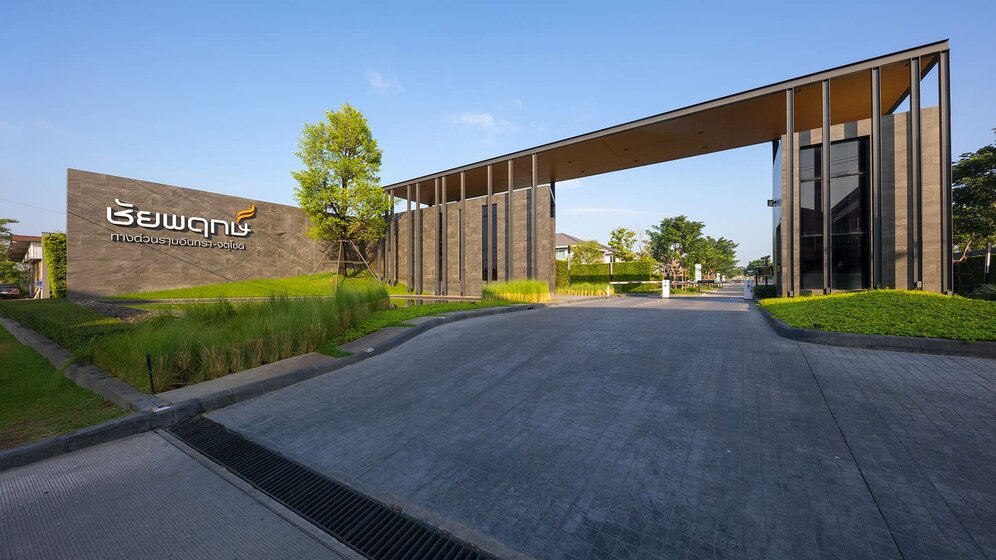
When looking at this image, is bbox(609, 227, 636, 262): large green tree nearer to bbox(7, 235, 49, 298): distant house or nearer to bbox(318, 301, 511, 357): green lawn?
bbox(318, 301, 511, 357): green lawn

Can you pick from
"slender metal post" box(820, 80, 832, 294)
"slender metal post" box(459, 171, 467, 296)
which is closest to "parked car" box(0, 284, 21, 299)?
"slender metal post" box(459, 171, 467, 296)

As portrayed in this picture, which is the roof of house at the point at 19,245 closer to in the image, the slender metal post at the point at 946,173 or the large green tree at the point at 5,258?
the large green tree at the point at 5,258

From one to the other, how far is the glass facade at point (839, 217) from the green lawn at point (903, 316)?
641cm

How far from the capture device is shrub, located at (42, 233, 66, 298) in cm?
2272

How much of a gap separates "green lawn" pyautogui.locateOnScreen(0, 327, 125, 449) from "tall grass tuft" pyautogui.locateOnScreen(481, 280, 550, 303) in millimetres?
13159

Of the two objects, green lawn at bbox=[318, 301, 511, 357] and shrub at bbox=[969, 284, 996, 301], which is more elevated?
shrub at bbox=[969, 284, 996, 301]

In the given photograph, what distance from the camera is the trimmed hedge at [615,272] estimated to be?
30281 mm

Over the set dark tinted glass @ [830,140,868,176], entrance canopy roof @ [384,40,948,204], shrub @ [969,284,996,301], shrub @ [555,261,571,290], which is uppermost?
entrance canopy roof @ [384,40,948,204]

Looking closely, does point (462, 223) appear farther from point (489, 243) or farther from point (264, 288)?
point (264, 288)

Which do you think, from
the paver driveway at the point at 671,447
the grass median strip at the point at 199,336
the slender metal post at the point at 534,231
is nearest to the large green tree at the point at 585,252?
the slender metal post at the point at 534,231

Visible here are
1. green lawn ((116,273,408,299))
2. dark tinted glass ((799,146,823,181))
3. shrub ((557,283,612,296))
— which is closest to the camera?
dark tinted glass ((799,146,823,181))

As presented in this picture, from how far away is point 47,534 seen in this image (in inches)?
98.3

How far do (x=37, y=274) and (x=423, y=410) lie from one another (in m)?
50.6

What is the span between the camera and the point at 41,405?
15.6 feet
